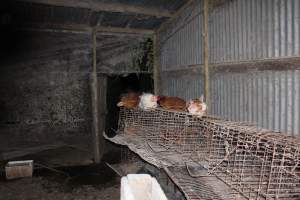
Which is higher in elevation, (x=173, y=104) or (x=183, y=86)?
(x=183, y=86)

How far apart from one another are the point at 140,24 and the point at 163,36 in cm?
52

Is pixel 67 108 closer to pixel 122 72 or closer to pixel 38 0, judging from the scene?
pixel 122 72

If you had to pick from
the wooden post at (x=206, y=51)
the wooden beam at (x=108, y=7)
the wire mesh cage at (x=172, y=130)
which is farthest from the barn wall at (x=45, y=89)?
the wooden post at (x=206, y=51)

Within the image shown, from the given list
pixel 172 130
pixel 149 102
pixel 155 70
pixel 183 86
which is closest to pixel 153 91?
pixel 155 70

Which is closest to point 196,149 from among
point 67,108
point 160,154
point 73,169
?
point 160,154

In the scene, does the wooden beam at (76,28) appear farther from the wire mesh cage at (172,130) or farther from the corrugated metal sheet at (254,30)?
the corrugated metal sheet at (254,30)

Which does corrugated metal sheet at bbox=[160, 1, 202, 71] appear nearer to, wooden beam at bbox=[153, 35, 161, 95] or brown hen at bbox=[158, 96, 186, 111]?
wooden beam at bbox=[153, 35, 161, 95]

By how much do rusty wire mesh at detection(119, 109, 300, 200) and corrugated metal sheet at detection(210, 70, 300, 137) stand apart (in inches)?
10.8

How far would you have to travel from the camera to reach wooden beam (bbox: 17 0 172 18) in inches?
180

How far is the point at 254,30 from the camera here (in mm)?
3332

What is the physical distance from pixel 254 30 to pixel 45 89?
406 centimetres

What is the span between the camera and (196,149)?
3918 millimetres

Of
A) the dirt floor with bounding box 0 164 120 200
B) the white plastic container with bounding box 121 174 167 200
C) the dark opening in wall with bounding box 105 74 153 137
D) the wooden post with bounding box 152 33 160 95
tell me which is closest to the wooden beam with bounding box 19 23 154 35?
the wooden post with bounding box 152 33 160 95

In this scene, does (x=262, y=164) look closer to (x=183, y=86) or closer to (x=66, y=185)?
(x=183, y=86)
